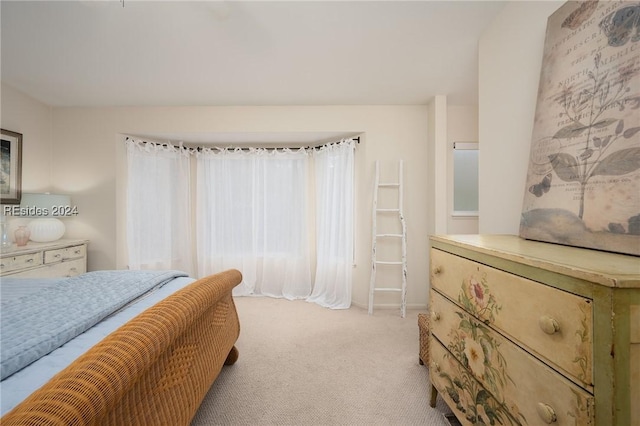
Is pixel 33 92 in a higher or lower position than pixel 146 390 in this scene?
higher

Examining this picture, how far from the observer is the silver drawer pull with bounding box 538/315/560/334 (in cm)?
72

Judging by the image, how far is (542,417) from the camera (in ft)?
2.52

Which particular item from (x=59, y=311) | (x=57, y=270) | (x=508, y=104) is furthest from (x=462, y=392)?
(x=57, y=270)

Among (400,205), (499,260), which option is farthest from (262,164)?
(499,260)

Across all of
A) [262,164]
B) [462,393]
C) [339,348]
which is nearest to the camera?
[462,393]

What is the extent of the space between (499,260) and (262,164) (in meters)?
3.26

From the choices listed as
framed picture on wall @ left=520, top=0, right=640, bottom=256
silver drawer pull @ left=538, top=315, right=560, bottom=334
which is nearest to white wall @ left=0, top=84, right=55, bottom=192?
silver drawer pull @ left=538, top=315, right=560, bottom=334

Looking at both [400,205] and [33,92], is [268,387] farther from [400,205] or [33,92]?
[33,92]

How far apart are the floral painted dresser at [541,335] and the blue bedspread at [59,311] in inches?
63.0

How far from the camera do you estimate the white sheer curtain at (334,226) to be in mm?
3344

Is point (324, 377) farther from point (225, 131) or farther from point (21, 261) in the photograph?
point (21, 261)

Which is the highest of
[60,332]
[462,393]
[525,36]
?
[525,36]

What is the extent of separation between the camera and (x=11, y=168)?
2.80 m

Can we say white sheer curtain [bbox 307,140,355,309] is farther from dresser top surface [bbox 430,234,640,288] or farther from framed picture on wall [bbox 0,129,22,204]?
framed picture on wall [bbox 0,129,22,204]
